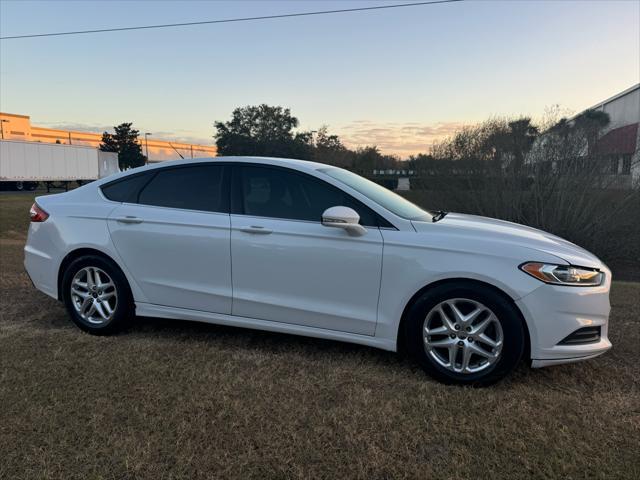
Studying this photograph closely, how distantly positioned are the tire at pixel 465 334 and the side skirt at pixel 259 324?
0.26 meters

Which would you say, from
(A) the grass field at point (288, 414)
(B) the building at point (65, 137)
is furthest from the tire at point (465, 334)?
(B) the building at point (65, 137)

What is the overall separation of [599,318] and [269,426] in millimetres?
2283

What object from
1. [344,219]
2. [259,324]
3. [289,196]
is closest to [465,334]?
[344,219]

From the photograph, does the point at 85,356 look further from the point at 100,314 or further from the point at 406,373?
the point at 406,373

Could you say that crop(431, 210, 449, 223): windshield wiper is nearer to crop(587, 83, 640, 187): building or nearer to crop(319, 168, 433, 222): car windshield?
crop(319, 168, 433, 222): car windshield

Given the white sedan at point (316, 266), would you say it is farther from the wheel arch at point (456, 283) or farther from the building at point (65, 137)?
the building at point (65, 137)

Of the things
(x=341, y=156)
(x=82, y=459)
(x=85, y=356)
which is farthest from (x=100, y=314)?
(x=341, y=156)

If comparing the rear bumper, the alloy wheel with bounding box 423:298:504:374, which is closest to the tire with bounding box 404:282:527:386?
the alloy wheel with bounding box 423:298:504:374

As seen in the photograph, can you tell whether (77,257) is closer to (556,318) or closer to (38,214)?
(38,214)

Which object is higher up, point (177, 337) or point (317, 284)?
point (317, 284)

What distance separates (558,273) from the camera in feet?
10.1

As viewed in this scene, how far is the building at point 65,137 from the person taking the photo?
2630 inches

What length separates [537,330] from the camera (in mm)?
3061

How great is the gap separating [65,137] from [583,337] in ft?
285
